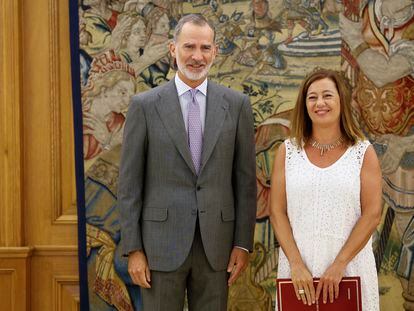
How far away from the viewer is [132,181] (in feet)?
9.16

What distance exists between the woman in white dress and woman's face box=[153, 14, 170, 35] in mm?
1291

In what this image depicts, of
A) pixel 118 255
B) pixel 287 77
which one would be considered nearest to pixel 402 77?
pixel 287 77

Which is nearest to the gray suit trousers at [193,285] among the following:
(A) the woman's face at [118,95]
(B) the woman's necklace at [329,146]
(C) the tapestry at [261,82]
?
(B) the woman's necklace at [329,146]

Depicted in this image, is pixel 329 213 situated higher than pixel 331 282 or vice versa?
pixel 329 213

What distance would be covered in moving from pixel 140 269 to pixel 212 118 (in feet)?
2.38

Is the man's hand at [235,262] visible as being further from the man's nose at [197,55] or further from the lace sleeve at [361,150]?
the man's nose at [197,55]

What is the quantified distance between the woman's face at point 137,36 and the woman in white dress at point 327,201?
1.35 metres

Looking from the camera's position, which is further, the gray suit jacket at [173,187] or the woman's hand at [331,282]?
the gray suit jacket at [173,187]

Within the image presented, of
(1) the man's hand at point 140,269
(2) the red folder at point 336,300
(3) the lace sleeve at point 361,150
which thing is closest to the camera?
(2) the red folder at point 336,300

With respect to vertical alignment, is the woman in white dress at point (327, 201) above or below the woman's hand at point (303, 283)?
above

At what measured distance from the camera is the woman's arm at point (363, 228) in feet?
8.52

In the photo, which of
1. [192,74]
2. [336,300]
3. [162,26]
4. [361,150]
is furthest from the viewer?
[162,26]

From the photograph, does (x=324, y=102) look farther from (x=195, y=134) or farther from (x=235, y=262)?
(x=235, y=262)

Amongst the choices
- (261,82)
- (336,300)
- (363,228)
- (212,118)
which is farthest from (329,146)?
(261,82)
